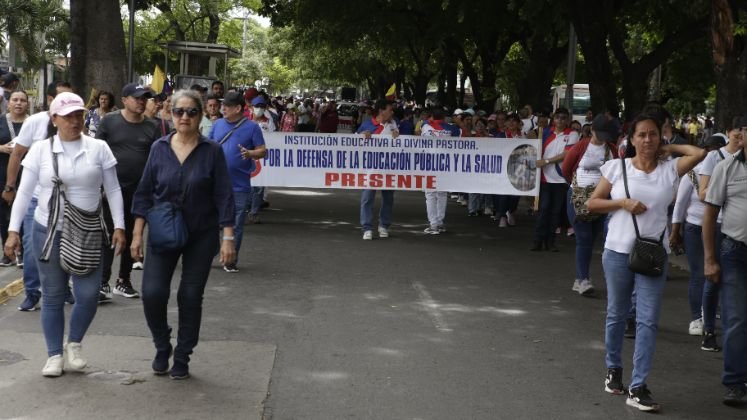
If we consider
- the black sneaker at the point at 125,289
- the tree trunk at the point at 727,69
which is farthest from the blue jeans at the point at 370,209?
the black sneaker at the point at 125,289

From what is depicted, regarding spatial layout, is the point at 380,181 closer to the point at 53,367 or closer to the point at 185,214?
the point at 185,214

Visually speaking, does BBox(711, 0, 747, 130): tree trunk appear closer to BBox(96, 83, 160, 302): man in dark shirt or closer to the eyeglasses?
BBox(96, 83, 160, 302): man in dark shirt

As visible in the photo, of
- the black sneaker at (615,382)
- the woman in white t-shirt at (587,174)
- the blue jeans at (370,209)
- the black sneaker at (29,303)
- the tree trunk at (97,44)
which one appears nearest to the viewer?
the black sneaker at (615,382)

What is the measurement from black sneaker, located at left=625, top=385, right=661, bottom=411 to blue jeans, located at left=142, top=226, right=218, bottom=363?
2.65m

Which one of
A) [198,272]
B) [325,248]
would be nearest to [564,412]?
[198,272]

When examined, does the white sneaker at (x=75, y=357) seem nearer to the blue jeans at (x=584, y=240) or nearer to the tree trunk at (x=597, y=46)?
the blue jeans at (x=584, y=240)

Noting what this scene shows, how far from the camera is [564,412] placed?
6359mm

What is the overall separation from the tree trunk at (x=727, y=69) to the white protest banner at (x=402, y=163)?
8.55ft

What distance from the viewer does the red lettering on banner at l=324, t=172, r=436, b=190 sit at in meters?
15.0

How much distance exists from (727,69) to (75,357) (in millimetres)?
10868

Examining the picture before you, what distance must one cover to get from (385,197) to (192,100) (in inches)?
319

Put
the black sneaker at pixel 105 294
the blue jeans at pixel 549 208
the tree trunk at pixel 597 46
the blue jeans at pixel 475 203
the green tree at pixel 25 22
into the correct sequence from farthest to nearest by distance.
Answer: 1. the green tree at pixel 25 22
2. the tree trunk at pixel 597 46
3. the blue jeans at pixel 475 203
4. the blue jeans at pixel 549 208
5. the black sneaker at pixel 105 294

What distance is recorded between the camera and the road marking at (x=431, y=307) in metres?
8.77

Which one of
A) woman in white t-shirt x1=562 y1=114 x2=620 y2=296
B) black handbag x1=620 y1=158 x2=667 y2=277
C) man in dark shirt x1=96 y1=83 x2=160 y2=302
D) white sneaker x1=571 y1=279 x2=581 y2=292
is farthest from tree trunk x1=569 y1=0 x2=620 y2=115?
black handbag x1=620 y1=158 x2=667 y2=277
